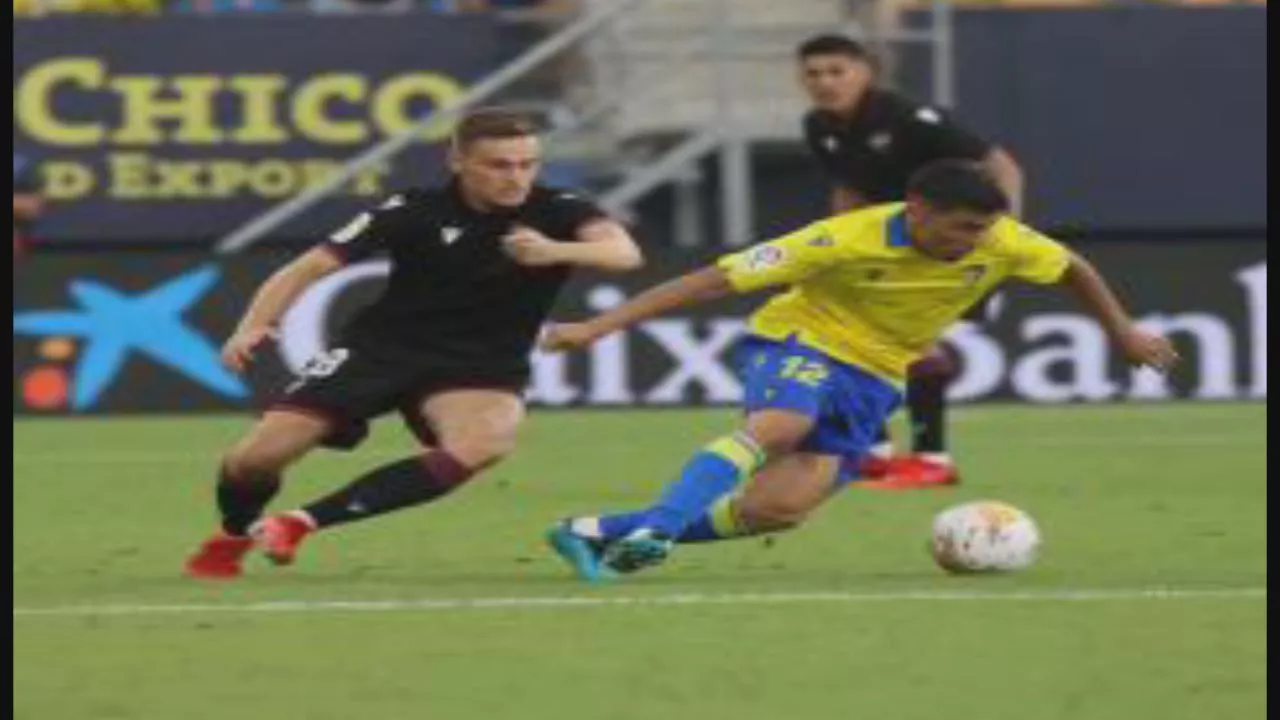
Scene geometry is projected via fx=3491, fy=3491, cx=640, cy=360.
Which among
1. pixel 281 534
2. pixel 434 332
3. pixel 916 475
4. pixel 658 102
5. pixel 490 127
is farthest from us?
pixel 658 102

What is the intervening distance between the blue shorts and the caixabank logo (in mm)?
9136

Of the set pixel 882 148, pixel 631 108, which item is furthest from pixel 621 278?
pixel 882 148

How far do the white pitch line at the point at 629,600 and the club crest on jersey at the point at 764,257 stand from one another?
38.1 inches

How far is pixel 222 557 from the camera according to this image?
978cm

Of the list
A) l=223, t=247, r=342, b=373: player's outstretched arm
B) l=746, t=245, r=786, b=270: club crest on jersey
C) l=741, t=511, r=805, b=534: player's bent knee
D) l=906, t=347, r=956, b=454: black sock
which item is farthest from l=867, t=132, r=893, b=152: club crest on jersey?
l=223, t=247, r=342, b=373: player's outstretched arm

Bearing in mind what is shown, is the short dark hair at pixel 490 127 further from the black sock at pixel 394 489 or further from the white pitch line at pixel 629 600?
the white pitch line at pixel 629 600

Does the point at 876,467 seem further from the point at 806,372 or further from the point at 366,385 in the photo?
the point at 366,385

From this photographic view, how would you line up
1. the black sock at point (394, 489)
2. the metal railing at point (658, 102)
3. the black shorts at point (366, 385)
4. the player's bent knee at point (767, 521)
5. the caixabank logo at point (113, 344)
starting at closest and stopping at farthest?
1. the black sock at point (394, 489)
2. the player's bent knee at point (767, 521)
3. the black shorts at point (366, 385)
4. the caixabank logo at point (113, 344)
5. the metal railing at point (658, 102)

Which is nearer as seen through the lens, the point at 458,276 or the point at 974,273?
the point at 974,273

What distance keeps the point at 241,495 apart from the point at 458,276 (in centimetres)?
91

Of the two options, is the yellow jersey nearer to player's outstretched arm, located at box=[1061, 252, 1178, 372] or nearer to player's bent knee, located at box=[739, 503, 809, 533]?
player's outstretched arm, located at box=[1061, 252, 1178, 372]

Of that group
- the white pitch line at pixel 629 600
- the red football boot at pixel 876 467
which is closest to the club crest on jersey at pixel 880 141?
the red football boot at pixel 876 467

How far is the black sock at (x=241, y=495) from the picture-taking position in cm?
980

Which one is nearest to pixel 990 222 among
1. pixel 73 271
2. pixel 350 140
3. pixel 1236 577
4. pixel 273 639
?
pixel 1236 577
